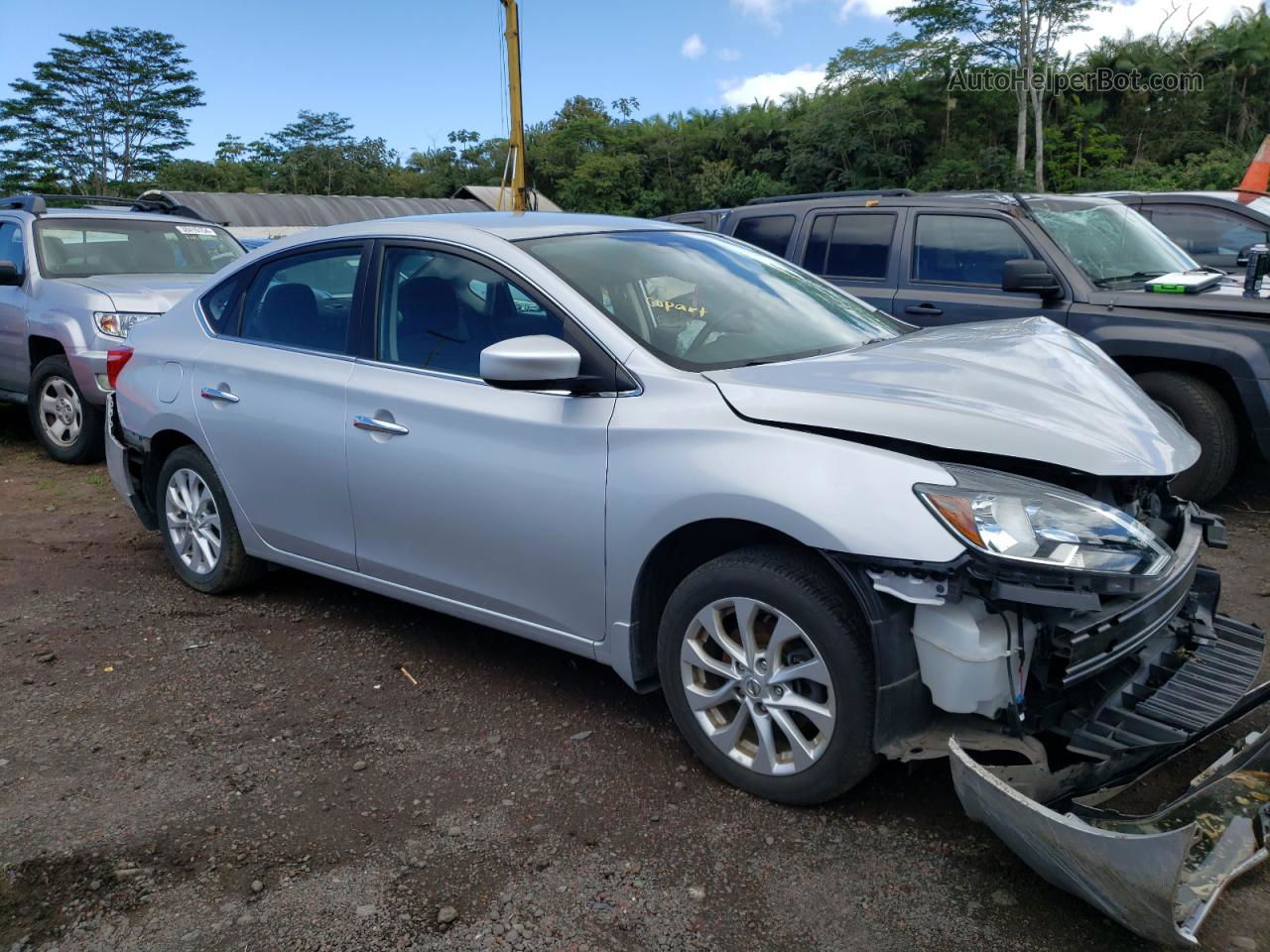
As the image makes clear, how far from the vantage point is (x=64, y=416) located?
812 centimetres

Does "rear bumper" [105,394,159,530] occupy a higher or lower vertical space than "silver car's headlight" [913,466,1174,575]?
lower

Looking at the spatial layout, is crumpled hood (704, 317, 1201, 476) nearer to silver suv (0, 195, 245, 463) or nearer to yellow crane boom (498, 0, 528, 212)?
silver suv (0, 195, 245, 463)

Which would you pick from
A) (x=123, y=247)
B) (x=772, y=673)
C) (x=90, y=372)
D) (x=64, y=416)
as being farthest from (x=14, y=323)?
(x=772, y=673)

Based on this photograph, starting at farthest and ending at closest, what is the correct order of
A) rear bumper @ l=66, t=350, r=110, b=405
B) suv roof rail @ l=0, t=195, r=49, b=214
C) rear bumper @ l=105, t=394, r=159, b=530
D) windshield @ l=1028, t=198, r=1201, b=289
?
suv roof rail @ l=0, t=195, r=49, b=214 → rear bumper @ l=66, t=350, r=110, b=405 → windshield @ l=1028, t=198, r=1201, b=289 → rear bumper @ l=105, t=394, r=159, b=530

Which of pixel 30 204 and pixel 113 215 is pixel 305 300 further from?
pixel 30 204

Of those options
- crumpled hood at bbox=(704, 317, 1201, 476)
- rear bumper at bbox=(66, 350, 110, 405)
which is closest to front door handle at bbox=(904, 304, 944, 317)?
crumpled hood at bbox=(704, 317, 1201, 476)

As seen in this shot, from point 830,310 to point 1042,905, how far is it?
225cm

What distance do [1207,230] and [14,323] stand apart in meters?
9.31

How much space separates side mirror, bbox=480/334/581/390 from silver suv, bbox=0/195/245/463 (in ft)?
18.1

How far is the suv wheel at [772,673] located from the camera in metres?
2.84

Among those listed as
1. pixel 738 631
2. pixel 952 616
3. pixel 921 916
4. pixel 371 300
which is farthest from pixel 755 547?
pixel 371 300

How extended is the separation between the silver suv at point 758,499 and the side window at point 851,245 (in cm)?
287

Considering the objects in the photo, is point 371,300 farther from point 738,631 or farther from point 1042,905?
point 1042,905

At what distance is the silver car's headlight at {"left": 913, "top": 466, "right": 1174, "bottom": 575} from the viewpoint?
2627mm
